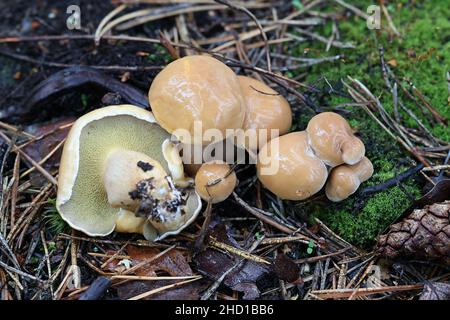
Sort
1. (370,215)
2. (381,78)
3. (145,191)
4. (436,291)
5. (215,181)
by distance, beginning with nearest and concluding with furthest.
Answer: (436,291) < (145,191) < (215,181) < (370,215) < (381,78)

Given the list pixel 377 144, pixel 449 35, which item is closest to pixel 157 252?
pixel 377 144

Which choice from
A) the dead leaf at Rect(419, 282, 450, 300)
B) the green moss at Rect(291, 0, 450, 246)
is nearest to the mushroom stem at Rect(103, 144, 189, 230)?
the green moss at Rect(291, 0, 450, 246)

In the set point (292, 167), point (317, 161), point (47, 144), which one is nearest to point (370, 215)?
point (317, 161)

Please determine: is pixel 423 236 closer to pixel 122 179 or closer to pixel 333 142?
pixel 333 142

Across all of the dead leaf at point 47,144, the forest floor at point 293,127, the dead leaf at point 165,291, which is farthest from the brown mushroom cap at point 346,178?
the dead leaf at point 47,144
